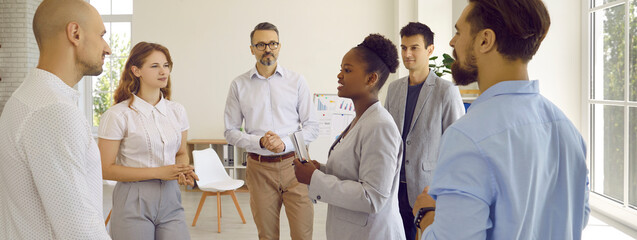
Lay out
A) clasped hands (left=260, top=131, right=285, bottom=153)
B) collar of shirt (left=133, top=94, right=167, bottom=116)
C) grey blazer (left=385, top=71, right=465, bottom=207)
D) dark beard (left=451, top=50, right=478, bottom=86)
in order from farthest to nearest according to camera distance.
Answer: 1. clasped hands (left=260, top=131, right=285, bottom=153)
2. grey blazer (left=385, top=71, right=465, bottom=207)
3. collar of shirt (left=133, top=94, right=167, bottom=116)
4. dark beard (left=451, top=50, right=478, bottom=86)

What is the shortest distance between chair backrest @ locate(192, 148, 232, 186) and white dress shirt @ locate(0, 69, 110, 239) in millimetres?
4174

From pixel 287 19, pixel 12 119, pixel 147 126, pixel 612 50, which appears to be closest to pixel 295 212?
pixel 147 126

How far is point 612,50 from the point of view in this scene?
15.6 feet

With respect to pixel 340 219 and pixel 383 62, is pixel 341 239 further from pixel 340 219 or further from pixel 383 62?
pixel 383 62

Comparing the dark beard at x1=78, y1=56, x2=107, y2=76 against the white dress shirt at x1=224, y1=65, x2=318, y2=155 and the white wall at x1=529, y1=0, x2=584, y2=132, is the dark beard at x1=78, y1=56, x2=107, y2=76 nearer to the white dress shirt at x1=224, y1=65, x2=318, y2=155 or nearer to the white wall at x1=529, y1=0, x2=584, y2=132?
the white dress shirt at x1=224, y1=65, x2=318, y2=155

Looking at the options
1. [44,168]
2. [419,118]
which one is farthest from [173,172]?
[419,118]

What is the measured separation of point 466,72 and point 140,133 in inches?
63.1

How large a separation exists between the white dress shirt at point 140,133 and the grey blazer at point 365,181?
830 millimetres

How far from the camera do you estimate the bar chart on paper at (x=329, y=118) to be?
7.37 metres

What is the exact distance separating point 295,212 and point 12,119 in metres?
2.24

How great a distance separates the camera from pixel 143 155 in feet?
7.45

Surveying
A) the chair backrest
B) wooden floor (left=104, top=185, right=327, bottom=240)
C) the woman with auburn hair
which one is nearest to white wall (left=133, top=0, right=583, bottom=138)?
wooden floor (left=104, top=185, right=327, bottom=240)

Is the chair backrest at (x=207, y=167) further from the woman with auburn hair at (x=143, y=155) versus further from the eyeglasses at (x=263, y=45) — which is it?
the woman with auburn hair at (x=143, y=155)

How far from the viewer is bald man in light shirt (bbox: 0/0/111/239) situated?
1.24 m
